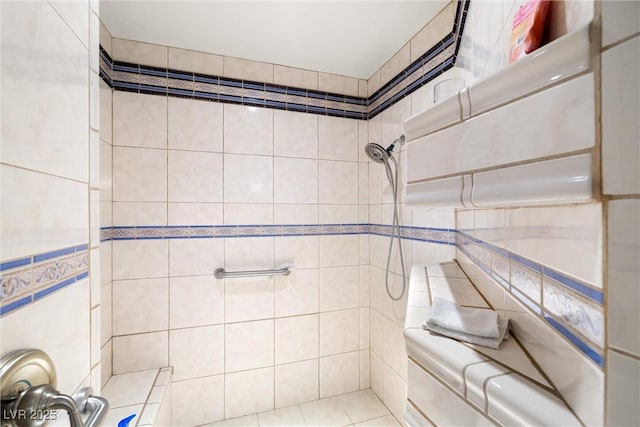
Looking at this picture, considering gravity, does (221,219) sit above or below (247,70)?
below

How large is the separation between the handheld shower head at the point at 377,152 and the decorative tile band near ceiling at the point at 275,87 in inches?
11.9

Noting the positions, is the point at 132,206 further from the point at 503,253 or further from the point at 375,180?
the point at 503,253

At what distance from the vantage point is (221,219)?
70.0 inches

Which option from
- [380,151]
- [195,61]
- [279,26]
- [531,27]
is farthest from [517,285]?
[195,61]

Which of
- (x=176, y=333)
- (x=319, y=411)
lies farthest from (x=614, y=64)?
(x=319, y=411)

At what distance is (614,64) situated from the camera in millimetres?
257

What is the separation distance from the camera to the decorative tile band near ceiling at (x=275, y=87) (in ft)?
4.95

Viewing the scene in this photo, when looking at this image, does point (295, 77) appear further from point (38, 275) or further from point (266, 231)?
point (38, 275)

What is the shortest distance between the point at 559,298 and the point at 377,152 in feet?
5.07

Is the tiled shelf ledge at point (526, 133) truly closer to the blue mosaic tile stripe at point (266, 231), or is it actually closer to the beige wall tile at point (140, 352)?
the blue mosaic tile stripe at point (266, 231)

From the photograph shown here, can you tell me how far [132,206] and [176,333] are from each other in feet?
2.60

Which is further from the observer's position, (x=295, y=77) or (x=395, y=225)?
(x=295, y=77)

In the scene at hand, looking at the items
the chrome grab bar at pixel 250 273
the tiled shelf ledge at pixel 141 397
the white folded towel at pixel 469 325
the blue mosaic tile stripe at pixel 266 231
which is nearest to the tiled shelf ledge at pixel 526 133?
the white folded towel at pixel 469 325

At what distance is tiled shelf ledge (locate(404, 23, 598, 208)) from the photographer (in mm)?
279
